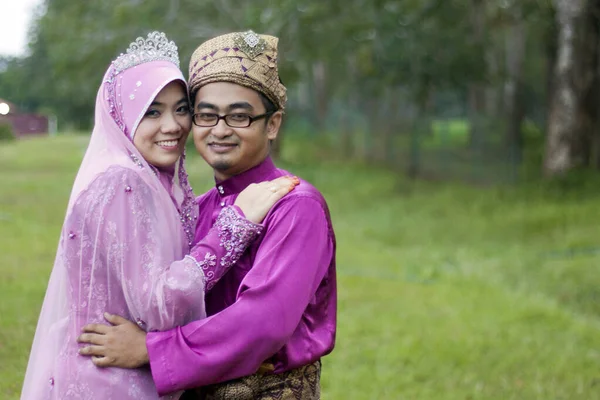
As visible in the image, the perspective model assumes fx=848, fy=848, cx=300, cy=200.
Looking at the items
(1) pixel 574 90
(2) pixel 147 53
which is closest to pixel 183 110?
(2) pixel 147 53

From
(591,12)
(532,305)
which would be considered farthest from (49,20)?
(532,305)

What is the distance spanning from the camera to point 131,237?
2324mm

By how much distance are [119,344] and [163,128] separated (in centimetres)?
63

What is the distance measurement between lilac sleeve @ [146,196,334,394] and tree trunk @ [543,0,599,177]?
11951 mm

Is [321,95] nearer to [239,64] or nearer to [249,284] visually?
[239,64]

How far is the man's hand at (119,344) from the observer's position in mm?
2340

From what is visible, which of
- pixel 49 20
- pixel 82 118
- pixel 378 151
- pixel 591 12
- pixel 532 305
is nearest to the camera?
pixel 532 305

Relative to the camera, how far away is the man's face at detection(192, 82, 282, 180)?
8.17 feet

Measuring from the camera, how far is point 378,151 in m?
18.8

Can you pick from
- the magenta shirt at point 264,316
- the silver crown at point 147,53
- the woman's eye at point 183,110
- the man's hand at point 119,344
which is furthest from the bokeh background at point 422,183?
the magenta shirt at point 264,316

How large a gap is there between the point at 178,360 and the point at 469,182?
45.4 ft

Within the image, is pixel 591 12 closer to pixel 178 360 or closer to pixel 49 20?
pixel 178 360

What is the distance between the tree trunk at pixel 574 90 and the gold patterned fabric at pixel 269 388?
38.5 ft

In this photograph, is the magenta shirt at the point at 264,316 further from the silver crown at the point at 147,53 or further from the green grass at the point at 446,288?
the green grass at the point at 446,288
